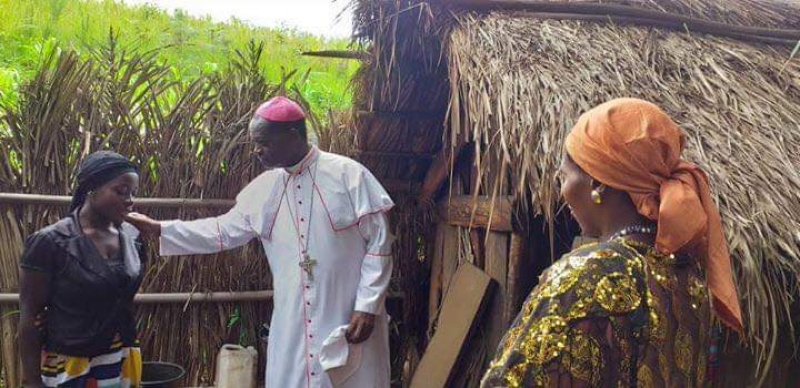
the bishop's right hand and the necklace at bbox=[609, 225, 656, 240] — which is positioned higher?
the necklace at bbox=[609, 225, 656, 240]

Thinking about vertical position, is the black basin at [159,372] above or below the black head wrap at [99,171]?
below

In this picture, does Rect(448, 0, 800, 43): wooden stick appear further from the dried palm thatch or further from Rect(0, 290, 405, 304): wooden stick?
Rect(0, 290, 405, 304): wooden stick

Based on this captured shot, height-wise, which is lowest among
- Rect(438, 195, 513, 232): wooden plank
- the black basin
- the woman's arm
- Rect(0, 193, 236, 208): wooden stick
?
the black basin

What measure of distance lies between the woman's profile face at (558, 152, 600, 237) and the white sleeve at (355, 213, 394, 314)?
2029 millimetres

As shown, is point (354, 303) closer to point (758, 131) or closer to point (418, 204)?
point (418, 204)

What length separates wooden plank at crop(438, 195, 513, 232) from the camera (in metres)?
3.95

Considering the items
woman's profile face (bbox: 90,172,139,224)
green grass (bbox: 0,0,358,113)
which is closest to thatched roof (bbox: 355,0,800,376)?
woman's profile face (bbox: 90,172,139,224)

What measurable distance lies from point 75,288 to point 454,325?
2.11 metres

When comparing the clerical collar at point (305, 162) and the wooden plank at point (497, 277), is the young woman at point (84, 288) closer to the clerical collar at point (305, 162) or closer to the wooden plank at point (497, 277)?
the clerical collar at point (305, 162)

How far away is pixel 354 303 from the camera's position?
390 cm

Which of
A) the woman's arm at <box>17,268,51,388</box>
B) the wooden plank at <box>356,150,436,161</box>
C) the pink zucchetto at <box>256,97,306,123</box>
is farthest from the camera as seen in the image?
the wooden plank at <box>356,150,436,161</box>

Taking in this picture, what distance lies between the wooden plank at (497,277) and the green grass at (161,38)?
5.52 m

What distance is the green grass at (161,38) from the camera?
10375 millimetres

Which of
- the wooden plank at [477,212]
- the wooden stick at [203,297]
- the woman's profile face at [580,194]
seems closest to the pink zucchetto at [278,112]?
the wooden plank at [477,212]
